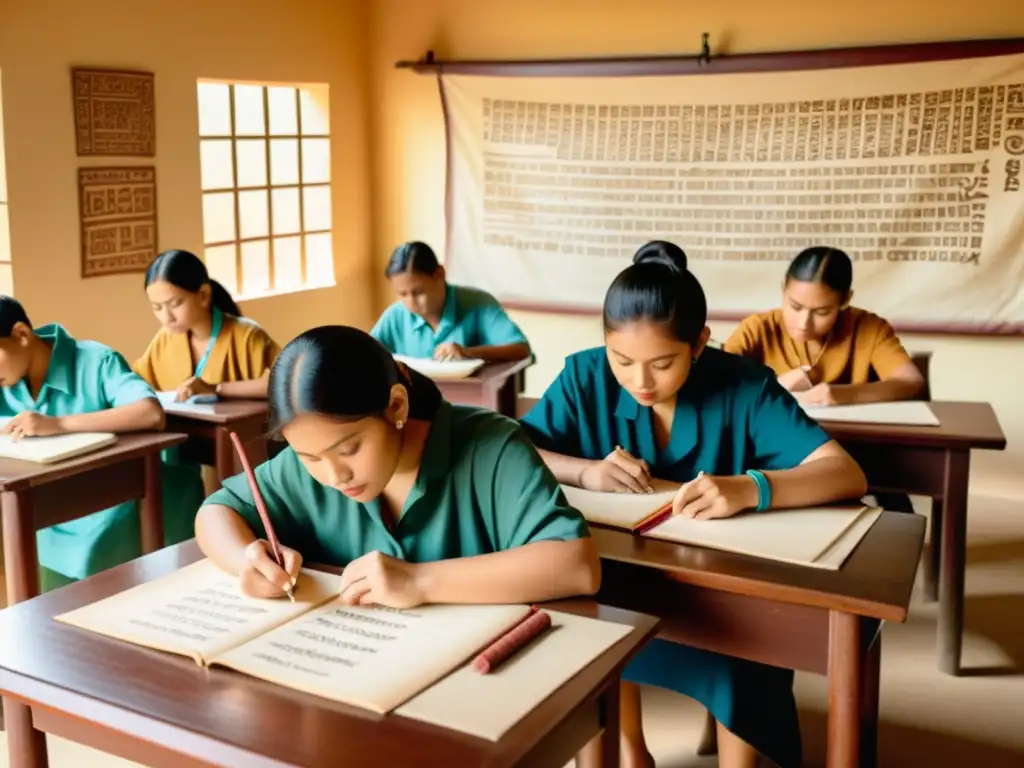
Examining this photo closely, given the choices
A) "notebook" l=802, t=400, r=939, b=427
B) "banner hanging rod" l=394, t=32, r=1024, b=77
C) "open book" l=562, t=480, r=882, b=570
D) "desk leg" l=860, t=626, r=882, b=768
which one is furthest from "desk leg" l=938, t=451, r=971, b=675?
"banner hanging rod" l=394, t=32, r=1024, b=77

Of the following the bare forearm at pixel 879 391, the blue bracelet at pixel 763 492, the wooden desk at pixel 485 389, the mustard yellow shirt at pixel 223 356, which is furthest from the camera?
the wooden desk at pixel 485 389

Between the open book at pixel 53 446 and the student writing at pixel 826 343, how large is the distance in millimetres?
1713

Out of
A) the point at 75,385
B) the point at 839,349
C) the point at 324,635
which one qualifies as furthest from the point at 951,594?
the point at 75,385

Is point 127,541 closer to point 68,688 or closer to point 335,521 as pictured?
point 335,521

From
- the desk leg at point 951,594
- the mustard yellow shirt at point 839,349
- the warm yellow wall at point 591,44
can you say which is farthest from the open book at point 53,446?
the warm yellow wall at point 591,44

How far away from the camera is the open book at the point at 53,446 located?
2.39 metres

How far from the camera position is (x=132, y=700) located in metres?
1.11

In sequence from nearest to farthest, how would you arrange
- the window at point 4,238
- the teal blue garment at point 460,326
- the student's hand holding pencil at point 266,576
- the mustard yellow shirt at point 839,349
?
the student's hand holding pencil at point 266,576
the mustard yellow shirt at point 839,349
the window at point 4,238
the teal blue garment at point 460,326

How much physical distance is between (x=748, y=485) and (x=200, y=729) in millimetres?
984

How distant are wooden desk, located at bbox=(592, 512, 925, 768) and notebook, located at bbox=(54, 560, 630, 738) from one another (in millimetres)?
309

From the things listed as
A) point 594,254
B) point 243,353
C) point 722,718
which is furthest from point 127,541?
point 594,254

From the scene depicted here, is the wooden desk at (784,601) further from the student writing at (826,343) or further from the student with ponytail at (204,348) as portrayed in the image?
the student with ponytail at (204,348)

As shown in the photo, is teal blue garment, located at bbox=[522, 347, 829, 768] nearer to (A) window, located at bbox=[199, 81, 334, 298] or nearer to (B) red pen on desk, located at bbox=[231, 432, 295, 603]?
(B) red pen on desk, located at bbox=[231, 432, 295, 603]

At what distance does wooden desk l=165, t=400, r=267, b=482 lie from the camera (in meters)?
2.89
